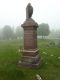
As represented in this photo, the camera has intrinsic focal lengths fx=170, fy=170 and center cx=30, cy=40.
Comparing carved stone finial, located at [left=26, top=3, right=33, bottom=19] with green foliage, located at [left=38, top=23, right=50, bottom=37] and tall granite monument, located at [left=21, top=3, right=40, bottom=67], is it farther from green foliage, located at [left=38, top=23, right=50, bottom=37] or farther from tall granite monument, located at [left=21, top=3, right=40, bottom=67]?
green foliage, located at [left=38, top=23, right=50, bottom=37]

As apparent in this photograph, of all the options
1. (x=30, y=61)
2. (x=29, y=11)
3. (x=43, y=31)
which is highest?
(x=29, y=11)

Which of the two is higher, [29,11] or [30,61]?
[29,11]

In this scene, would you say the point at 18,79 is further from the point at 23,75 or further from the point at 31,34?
the point at 31,34

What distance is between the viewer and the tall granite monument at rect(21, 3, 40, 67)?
12274 millimetres

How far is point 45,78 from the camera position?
32.1 ft

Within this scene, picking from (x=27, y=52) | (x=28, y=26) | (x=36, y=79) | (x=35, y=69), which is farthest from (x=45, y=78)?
(x=28, y=26)

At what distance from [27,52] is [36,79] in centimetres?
324

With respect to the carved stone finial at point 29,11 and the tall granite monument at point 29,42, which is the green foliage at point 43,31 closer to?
the carved stone finial at point 29,11

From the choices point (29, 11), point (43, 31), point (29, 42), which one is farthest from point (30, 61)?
point (43, 31)

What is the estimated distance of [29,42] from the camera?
1252 cm

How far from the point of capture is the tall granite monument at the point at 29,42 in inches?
483

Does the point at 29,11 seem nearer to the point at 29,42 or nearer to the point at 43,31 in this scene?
the point at 29,42

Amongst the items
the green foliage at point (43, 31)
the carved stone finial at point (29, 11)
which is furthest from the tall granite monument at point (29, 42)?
the green foliage at point (43, 31)

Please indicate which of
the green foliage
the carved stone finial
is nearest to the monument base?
the carved stone finial
